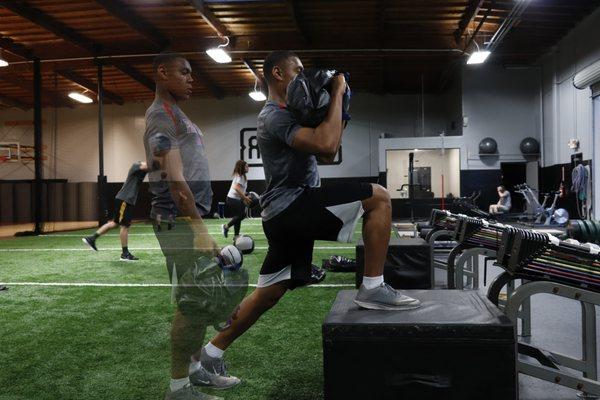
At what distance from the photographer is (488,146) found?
14.2m

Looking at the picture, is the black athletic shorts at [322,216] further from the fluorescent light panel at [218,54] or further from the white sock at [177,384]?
the fluorescent light panel at [218,54]

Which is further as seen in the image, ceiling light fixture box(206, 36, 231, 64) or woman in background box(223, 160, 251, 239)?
ceiling light fixture box(206, 36, 231, 64)

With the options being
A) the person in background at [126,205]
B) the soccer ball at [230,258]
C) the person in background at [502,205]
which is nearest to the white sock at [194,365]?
the soccer ball at [230,258]

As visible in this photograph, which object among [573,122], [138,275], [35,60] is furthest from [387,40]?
[138,275]

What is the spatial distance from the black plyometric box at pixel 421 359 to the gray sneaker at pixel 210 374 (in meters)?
0.75

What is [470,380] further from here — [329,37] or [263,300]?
[329,37]

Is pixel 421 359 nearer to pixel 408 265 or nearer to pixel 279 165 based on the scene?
pixel 279 165

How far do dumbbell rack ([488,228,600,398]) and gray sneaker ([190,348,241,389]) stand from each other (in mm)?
1171

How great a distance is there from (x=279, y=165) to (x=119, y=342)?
1615 mm

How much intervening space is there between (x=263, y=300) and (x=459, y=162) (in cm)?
1345

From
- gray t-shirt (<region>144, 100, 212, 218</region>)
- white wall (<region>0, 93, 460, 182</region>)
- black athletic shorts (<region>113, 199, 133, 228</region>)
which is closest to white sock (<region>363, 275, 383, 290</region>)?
gray t-shirt (<region>144, 100, 212, 218</region>)

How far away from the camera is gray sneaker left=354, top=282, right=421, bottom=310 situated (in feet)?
6.08

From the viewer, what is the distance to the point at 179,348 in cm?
194

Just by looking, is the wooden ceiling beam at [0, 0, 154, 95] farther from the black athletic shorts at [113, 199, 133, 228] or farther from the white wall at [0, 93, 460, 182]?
the black athletic shorts at [113, 199, 133, 228]
